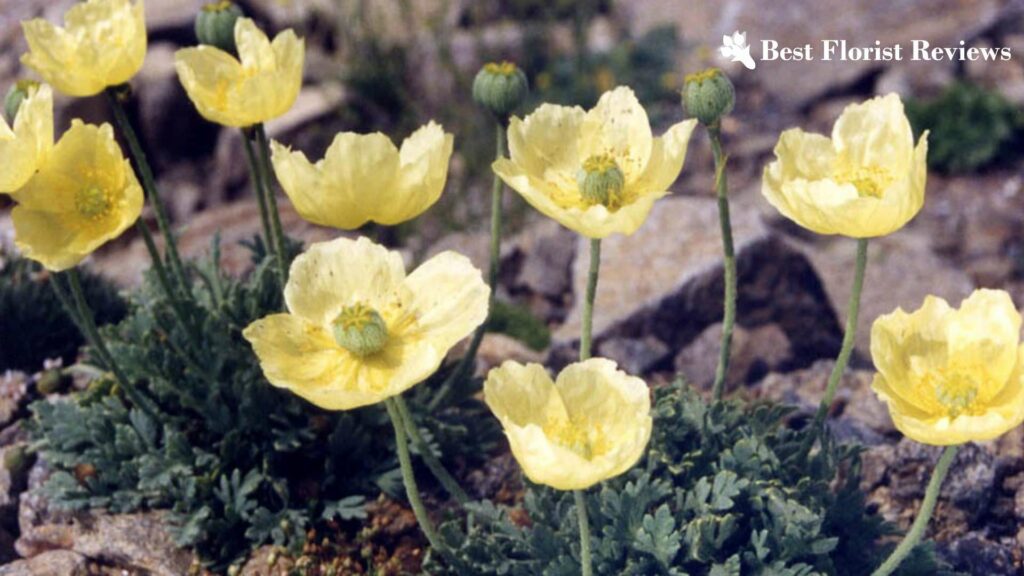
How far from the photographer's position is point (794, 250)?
5180 mm

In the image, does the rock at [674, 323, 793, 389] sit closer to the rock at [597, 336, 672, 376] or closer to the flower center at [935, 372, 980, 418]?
the rock at [597, 336, 672, 376]

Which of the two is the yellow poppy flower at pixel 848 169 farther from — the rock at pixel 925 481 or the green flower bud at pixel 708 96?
the rock at pixel 925 481

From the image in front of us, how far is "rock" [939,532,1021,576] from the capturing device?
3594 mm

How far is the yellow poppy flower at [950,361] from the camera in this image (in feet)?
9.11

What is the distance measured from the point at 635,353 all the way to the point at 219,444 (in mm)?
1771

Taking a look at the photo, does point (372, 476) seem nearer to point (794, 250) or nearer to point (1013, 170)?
point (794, 250)

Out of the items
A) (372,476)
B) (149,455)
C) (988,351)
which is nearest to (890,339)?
(988,351)

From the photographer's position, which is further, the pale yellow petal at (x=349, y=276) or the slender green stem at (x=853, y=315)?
the pale yellow petal at (x=349, y=276)

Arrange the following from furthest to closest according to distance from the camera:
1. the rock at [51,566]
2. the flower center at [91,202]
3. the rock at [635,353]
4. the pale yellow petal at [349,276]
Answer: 1. the rock at [635,353]
2. the rock at [51,566]
3. the flower center at [91,202]
4. the pale yellow petal at [349,276]

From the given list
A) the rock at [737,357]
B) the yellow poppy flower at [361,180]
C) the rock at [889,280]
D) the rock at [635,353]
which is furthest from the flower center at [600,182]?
the rock at [889,280]

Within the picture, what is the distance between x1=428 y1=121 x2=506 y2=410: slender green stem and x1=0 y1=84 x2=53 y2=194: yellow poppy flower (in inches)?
43.9

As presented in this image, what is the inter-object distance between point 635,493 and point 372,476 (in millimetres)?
945

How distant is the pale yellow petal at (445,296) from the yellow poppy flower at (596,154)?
0.80 ft

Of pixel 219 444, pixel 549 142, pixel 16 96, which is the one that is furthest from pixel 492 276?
pixel 16 96
